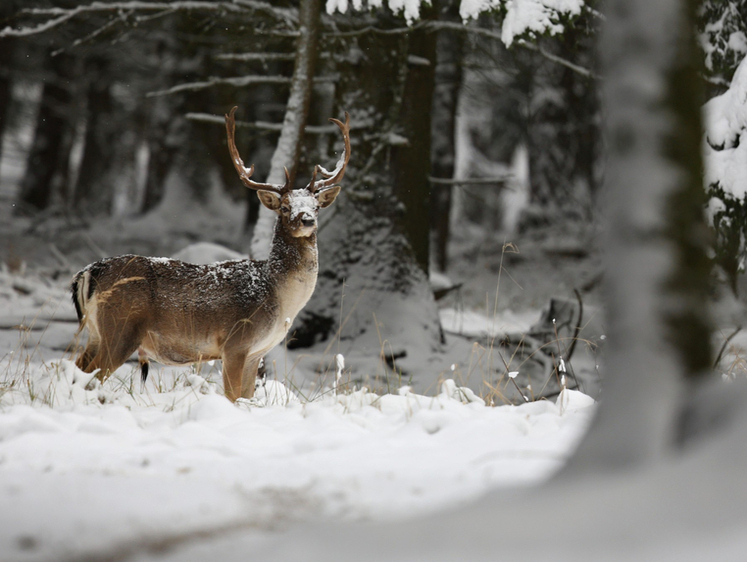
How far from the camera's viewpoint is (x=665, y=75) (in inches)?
88.6

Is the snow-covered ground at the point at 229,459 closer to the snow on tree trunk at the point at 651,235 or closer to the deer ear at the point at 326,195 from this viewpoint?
the snow on tree trunk at the point at 651,235

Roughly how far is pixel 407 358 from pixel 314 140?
305cm

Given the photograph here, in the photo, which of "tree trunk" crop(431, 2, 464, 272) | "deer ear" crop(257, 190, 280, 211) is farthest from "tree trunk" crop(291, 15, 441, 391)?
"tree trunk" crop(431, 2, 464, 272)

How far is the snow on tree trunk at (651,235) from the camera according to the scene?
2.18 m

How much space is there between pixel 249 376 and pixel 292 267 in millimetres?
793

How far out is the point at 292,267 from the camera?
4988 mm

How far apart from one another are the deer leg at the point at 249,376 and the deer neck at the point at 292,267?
1.28ft

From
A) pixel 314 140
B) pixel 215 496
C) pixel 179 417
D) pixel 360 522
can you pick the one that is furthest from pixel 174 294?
pixel 314 140

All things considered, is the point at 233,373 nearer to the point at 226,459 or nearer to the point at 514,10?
the point at 226,459

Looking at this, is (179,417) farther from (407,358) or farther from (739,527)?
(407,358)

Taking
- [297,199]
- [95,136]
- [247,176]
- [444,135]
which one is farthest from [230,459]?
[95,136]

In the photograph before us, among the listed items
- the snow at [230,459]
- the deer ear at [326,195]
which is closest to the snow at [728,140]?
the snow at [230,459]

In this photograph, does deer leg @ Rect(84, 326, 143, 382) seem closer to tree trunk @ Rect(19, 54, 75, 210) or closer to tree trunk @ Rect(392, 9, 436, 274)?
tree trunk @ Rect(392, 9, 436, 274)

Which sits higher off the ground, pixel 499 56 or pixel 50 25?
pixel 499 56
